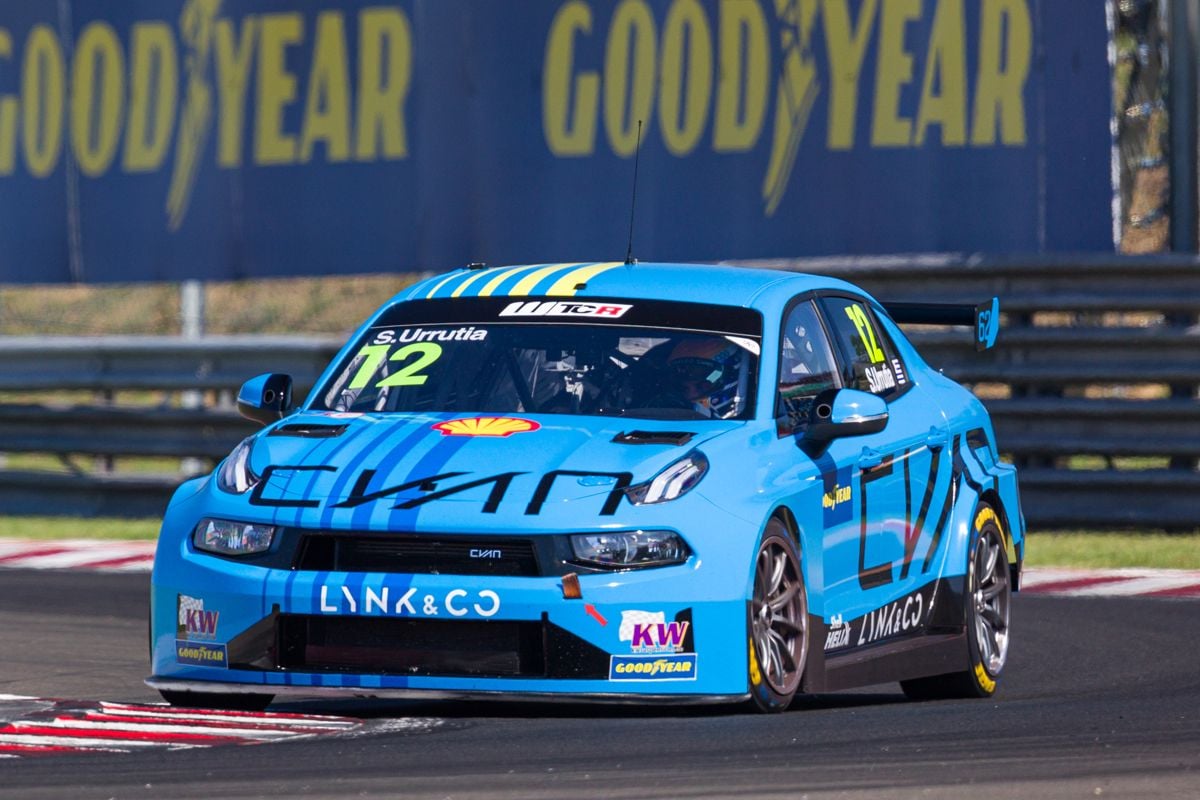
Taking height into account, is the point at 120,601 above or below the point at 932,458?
below

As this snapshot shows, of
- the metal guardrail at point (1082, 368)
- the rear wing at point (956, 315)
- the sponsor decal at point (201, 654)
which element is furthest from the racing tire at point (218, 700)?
the metal guardrail at point (1082, 368)

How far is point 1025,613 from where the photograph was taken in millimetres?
10852

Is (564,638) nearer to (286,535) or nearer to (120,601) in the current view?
(286,535)

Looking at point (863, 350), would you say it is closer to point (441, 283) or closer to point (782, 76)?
point (441, 283)

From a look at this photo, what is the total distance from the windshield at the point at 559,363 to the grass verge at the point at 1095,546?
5.65m

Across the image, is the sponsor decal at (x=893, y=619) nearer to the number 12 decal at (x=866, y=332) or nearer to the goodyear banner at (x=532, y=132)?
the number 12 decal at (x=866, y=332)

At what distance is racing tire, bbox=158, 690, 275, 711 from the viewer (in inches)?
279

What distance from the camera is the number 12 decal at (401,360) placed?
7.66 meters

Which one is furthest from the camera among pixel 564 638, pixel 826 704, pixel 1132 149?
pixel 1132 149

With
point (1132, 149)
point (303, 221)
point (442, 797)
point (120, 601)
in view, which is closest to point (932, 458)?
point (442, 797)

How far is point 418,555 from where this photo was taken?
6.54 meters

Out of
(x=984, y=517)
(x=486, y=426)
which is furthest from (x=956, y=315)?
(x=486, y=426)

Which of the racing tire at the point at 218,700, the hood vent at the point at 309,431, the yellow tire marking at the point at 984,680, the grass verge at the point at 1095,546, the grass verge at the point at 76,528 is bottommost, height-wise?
the grass verge at the point at 76,528

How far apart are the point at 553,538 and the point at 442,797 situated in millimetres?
1285
